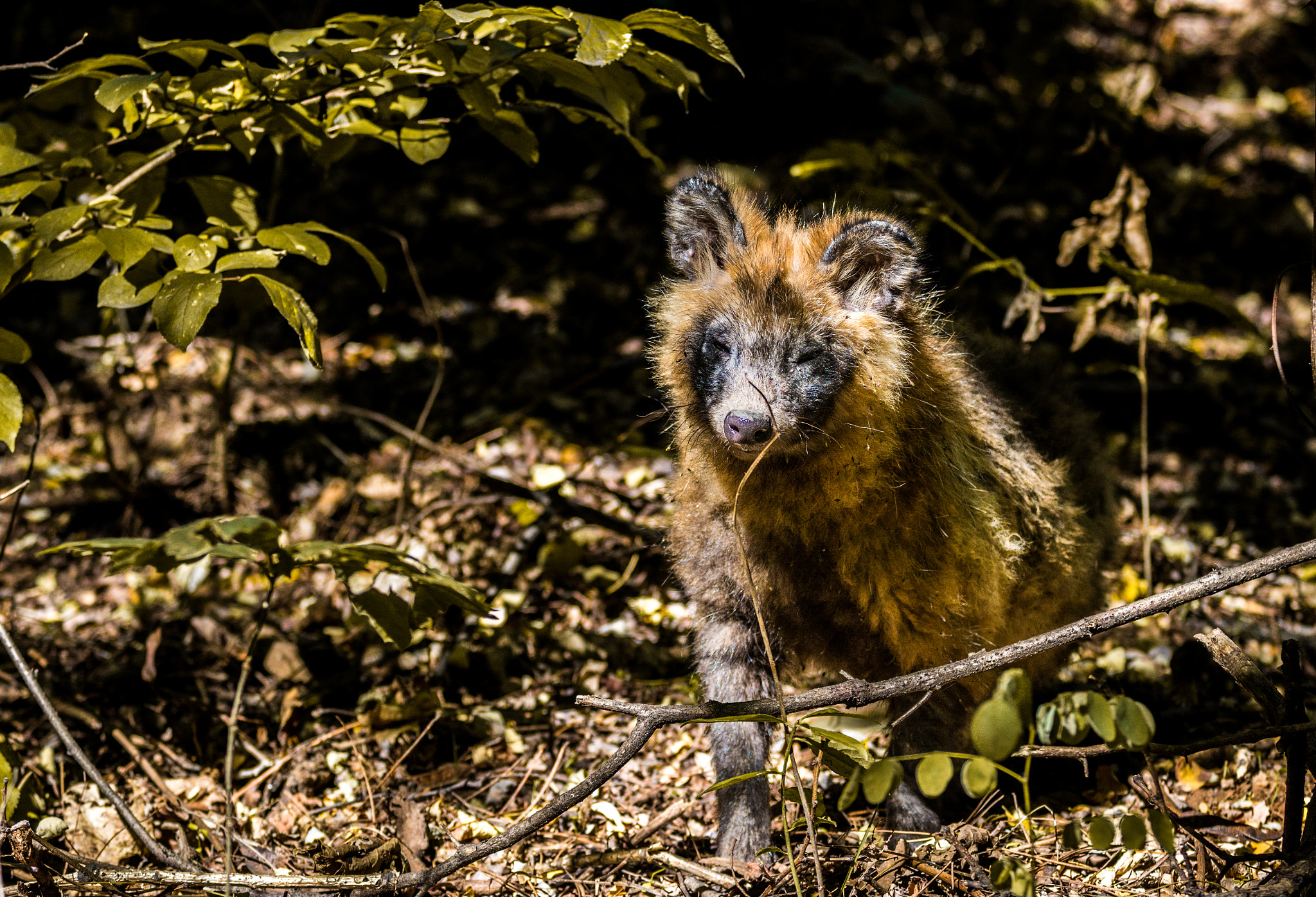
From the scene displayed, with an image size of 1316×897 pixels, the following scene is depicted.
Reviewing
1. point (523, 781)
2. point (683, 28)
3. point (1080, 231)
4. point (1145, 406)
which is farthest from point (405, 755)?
point (1080, 231)

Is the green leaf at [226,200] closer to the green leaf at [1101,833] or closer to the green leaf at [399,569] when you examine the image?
the green leaf at [399,569]

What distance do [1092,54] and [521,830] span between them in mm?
7418

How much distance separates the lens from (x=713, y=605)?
3268 mm

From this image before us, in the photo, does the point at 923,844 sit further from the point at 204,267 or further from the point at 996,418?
the point at 204,267

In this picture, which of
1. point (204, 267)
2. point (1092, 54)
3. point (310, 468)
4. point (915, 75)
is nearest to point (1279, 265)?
point (1092, 54)

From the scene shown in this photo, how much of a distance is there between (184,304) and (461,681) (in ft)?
6.73

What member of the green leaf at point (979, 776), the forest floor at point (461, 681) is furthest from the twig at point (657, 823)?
the green leaf at point (979, 776)

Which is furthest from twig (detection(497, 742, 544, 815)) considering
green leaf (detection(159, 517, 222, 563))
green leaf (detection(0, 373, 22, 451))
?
green leaf (detection(0, 373, 22, 451))

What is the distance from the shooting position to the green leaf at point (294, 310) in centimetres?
256

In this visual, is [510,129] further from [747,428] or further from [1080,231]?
[1080,231]

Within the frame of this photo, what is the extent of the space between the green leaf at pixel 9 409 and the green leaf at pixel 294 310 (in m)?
0.60

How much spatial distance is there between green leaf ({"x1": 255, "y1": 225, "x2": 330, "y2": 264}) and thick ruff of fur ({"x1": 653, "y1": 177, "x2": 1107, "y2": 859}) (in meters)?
1.11

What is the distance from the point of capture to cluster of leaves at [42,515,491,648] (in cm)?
265

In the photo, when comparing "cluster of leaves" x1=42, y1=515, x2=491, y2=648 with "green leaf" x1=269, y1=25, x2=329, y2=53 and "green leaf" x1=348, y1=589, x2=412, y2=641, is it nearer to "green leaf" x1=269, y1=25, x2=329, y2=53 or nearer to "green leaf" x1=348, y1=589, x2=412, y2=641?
"green leaf" x1=348, y1=589, x2=412, y2=641
